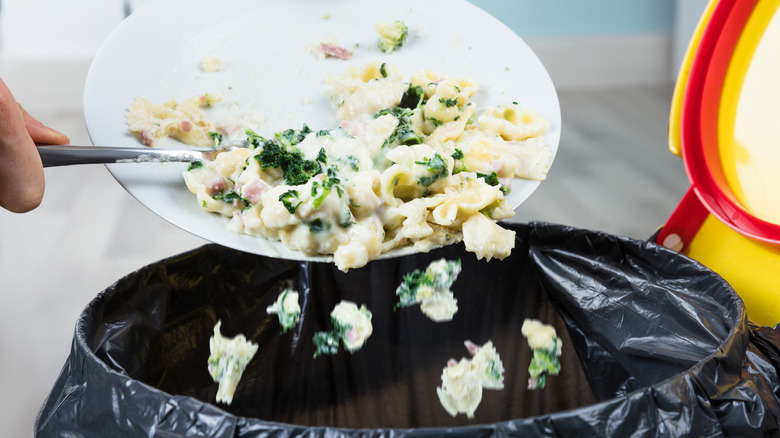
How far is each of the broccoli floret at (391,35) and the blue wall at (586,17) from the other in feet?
5.82

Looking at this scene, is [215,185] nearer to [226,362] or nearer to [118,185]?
[226,362]

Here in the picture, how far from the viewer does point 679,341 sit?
0.83m

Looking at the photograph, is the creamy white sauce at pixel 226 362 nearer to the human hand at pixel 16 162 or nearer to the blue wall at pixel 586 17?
the human hand at pixel 16 162

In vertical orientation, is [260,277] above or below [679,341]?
below

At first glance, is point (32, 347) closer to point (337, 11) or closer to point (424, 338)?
point (424, 338)

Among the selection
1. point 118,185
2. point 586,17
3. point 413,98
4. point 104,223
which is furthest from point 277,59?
point 586,17

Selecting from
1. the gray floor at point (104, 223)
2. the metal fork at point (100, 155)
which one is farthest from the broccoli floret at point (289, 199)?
the gray floor at point (104, 223)

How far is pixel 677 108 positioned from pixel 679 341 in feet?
0.88

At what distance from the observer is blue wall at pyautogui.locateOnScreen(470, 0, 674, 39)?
2615mm

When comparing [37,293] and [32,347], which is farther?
[37,293]

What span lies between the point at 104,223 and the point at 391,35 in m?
1.13

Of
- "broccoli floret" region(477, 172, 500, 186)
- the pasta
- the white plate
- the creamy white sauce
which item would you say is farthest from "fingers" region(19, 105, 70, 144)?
"broccoli floret" region(477, 172, 500, 186)

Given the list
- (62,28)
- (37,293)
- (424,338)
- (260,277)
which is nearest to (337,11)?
(260,277)

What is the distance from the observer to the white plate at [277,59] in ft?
2.60
